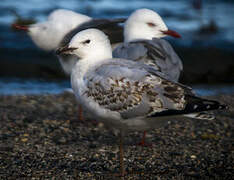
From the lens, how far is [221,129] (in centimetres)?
600

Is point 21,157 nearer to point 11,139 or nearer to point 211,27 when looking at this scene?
point 11,139

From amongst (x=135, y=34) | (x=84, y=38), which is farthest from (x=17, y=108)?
(x=84, y=38)

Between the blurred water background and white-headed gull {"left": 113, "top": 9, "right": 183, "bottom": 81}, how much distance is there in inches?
108

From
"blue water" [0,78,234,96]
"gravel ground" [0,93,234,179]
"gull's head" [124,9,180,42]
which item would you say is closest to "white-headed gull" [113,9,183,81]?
"gull's head" [124,9,180,42]

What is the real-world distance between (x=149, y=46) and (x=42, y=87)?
4507mm

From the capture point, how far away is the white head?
7.40 m

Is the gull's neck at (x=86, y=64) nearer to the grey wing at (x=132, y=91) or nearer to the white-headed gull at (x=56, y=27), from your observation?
the grey wing at (x=132, y=91)

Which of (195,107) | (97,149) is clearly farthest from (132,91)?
(97,149)

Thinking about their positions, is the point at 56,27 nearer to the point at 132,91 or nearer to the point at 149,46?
the point at 149,46

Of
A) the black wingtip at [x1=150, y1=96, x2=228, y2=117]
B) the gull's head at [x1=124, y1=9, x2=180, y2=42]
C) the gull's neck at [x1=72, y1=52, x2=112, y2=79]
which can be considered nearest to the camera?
the black wingtip at [x1=150, y1=96, x2=228, y2=117]

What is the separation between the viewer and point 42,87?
31.7 feet

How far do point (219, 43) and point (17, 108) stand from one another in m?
9.18

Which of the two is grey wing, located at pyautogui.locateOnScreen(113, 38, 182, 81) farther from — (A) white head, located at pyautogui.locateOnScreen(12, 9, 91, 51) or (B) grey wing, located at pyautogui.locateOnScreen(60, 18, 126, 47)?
(A) white head, located at pyautogui.locateOnScreen(12, 9, 91, 51)

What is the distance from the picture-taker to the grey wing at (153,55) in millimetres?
5379
